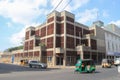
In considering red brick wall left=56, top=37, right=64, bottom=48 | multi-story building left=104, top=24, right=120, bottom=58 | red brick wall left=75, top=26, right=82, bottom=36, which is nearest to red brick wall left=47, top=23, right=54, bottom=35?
red brick wall left=56, top=37, right=64, bottom=48

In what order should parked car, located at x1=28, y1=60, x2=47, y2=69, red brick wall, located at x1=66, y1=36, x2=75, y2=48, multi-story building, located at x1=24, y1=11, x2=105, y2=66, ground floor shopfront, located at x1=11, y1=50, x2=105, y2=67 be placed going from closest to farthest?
1. parked car, located at x1=28, y1=60, x2=47, y2=69
2. ground floor shopfront, located at x1=11, y1=50, x2=105, y2=67
3. multi-story building, located at x1=24, y1=11, x2=105, y2=66
4. red brick wall, located at x1=66, y1=36, x2=75, y2=48

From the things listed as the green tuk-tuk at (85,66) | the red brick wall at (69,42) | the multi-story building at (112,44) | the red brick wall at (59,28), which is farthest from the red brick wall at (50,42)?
the green tuk-tuk at (85,66)

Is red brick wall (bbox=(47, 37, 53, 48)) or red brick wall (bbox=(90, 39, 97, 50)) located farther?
red brick wall (bbox=(90, 39, 97, 50))

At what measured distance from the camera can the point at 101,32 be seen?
73.9 m

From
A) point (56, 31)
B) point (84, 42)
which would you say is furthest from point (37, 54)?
point (84, 42)

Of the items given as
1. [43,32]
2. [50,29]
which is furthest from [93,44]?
[43,32]

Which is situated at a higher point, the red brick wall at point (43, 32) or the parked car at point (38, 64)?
the red brick wall at point (43, 32)

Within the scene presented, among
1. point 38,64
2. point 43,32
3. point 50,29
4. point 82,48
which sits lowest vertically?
point 38,64

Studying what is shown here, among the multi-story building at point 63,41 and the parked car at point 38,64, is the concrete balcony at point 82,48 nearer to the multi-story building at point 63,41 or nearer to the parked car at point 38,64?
the multi-story building at point 63,41

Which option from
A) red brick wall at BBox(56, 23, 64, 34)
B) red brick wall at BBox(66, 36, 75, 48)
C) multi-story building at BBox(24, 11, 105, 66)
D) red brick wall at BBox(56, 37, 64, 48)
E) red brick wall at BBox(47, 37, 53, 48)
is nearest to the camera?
multi-story building at BBox(24, 11, 105, 66)

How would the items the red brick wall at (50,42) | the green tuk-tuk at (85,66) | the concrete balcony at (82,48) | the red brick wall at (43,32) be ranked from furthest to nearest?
the red brick wall at (43,32) → the red brick wall at (50,42) → the concrete balcony at (82,48) → the green tuk-tuk at (85,66)

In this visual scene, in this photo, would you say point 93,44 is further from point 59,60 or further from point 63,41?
point 59,60

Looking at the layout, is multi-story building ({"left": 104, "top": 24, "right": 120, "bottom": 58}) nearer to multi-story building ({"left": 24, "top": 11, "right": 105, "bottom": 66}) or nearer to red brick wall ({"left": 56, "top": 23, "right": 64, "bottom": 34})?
multi-story building ({"left": 24, "top": 11, "right": 105, "bottom": 66})

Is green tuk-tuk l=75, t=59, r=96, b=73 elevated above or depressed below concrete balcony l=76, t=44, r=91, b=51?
below
